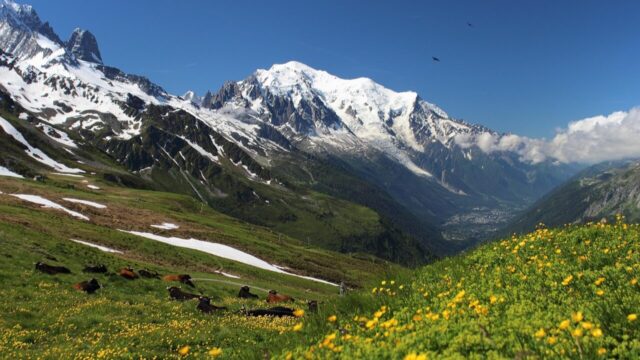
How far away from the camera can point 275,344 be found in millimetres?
10414

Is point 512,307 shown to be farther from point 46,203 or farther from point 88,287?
point 46,203

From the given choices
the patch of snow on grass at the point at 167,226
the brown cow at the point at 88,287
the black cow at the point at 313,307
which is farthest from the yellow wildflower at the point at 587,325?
the patch of snow on grass at the point at 167,226

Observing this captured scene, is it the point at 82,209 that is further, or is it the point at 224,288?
the point at 82,209

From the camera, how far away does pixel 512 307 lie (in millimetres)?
9164

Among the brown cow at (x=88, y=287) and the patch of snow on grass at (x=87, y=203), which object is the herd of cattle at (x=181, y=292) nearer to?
the brown cow at (x=88, y=287)

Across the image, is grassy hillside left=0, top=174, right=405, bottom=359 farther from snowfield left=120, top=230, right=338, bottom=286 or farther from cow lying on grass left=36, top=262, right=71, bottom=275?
snowfield left=120, top=230, right=338, bottom=286

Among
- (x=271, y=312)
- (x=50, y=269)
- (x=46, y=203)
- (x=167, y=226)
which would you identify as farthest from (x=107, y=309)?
(x=167, y=226)

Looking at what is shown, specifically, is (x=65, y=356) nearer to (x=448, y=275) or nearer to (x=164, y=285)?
(x=448, y=275)

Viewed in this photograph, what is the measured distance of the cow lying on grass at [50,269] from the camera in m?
33.1

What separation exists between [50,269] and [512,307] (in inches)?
1282

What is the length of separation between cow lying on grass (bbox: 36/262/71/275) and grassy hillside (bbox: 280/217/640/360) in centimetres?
2741

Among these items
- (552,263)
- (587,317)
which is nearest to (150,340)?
(552,263)

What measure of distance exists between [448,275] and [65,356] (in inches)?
475

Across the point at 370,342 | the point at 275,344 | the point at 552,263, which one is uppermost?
the point at 552,263
